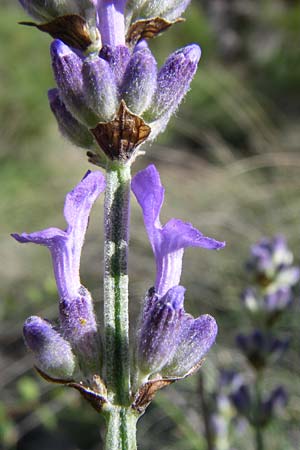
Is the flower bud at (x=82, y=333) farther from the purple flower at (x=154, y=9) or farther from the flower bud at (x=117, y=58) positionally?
the purple flower at (x=154, y=9)

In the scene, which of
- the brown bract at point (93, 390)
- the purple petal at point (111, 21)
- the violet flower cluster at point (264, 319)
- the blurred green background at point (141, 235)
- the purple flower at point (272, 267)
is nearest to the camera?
the brown bract at point (93, 390)

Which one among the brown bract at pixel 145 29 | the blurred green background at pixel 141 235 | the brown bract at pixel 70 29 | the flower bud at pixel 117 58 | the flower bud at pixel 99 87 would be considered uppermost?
the brown bract at pixel 145 29

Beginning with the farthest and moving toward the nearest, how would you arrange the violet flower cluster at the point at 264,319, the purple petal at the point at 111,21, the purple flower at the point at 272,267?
the purple flower at the point at 272,267 → the violet flower cluster at the point at 264,319 → the purple petal at the point at 111,21

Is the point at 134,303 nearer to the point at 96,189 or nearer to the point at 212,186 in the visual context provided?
the point at 212,186

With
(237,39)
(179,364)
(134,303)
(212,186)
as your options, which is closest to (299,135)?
(212,186)

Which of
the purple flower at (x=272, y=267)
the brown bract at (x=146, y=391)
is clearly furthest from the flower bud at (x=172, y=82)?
the purple flower at (x=272, y=267)

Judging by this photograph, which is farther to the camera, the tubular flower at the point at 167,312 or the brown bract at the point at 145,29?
the brown bract at the point at 145,29

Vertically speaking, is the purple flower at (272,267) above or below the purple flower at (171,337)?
below
